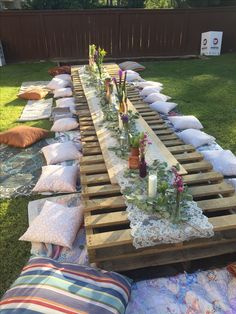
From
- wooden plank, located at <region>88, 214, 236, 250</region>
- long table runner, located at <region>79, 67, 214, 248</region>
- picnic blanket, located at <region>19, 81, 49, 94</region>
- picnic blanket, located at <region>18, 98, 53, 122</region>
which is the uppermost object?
long table runner, located at <region>79, 67, 214, 248</region>

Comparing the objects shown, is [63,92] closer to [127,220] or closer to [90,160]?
[90,160]

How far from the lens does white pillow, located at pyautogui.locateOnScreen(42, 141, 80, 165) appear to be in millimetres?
4469

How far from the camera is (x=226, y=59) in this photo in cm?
1130

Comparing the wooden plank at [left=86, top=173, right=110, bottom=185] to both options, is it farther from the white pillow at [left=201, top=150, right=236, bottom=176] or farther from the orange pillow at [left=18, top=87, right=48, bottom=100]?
the orange pillow at [left=18, top=87, right=48, bottom=100]

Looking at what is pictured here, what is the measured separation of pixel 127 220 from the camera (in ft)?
9.05

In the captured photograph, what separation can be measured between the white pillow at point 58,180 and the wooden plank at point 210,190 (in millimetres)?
1493

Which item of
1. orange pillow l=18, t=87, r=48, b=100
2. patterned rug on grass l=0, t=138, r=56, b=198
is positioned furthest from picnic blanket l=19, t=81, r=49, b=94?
patterned rug on grass l=0, t=138, r=56, b=198

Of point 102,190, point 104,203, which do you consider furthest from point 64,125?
point 104,203

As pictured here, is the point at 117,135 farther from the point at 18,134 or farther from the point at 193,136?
the point at 18,134

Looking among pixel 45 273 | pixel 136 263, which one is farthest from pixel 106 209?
pixel 45 273

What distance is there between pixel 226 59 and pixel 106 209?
9.92 m

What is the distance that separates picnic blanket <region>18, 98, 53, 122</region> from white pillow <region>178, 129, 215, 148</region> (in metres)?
3.04

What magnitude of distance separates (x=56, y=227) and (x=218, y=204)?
1.54 m

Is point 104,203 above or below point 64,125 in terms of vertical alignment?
above
